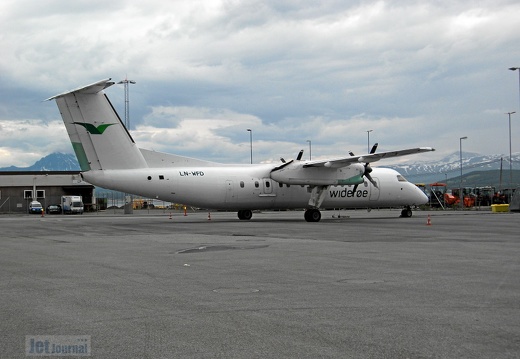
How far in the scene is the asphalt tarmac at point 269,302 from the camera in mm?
7000

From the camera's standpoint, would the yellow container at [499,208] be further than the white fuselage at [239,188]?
Yes

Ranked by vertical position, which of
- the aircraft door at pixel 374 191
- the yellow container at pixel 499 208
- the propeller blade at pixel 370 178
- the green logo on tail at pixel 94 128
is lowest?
the yellow container at pixel 499 208

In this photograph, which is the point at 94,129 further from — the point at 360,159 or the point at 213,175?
the point at 360,159

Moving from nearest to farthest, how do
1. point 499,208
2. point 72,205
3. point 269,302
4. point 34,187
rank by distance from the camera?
point 269,302, point 499,208, point 72,205, point 34,187

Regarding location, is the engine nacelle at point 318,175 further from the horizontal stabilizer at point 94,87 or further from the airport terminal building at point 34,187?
the airport terminal building at point 34,187

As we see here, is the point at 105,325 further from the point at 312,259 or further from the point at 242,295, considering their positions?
the point at 312,259

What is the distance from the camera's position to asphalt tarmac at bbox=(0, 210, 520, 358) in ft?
23.0

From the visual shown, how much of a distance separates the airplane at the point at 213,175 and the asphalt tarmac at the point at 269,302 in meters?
15.4

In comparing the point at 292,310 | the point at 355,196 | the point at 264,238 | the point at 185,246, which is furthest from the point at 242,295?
the point at 355,196

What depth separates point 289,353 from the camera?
6.68 m

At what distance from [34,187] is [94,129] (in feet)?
189

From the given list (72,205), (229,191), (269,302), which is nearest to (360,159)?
(229,191)

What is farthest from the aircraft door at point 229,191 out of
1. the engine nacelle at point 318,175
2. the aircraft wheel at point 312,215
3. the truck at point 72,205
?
the truck at point 72,205

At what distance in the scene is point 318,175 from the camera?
3878cm
